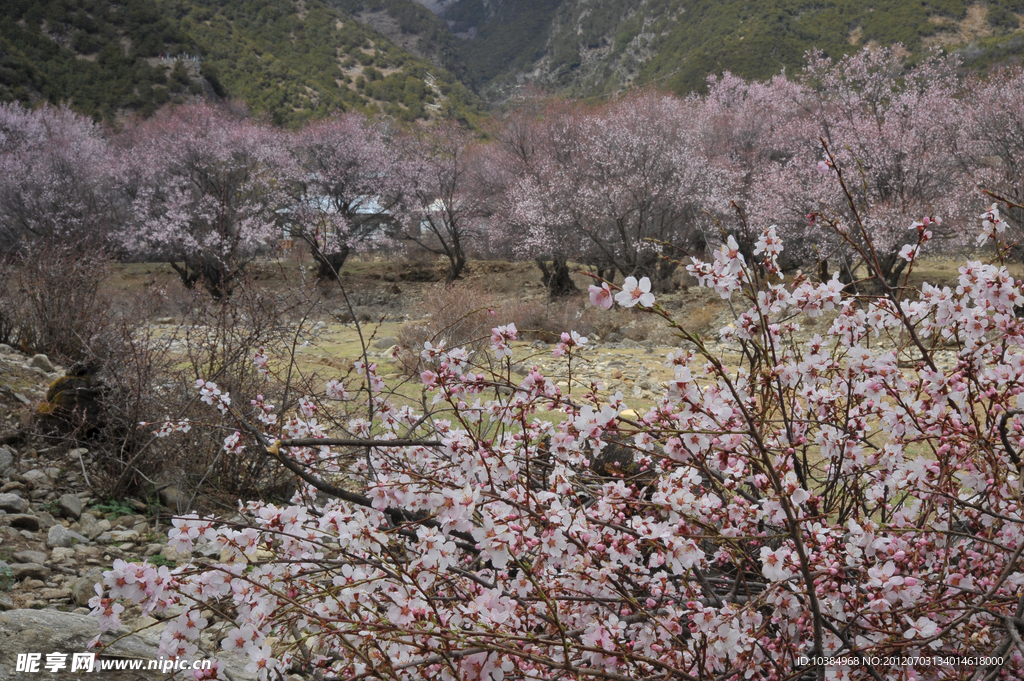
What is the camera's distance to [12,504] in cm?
304

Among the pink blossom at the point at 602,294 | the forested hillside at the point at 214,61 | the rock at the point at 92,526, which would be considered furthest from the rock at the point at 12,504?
the forested hillside at the point at 214,61

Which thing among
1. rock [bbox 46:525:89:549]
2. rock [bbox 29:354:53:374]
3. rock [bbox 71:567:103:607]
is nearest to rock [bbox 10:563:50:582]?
rock [bbox 71:567:103:607]

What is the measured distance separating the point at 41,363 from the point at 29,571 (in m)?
3.90

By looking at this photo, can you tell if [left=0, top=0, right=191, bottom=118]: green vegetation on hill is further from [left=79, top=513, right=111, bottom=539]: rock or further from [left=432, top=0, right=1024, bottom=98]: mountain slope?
[left=432, top=0, right=1024, bottom=98]: mountain slope

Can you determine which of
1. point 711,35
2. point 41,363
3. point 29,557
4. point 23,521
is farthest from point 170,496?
point 711,35

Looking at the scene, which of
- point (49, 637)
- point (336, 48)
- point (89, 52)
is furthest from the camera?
point (336, 48)

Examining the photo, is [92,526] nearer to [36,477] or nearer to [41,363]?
[36,477]

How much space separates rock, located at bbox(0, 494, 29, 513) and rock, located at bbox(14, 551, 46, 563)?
0.56m

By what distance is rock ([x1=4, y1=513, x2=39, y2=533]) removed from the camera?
2900 millimetres

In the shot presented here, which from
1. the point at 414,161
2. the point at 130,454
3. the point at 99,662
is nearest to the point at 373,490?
the point at 99,662

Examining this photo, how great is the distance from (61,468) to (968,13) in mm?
53414

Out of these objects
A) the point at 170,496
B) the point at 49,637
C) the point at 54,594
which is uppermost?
the point at 49,637

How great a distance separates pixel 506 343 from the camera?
160 centimetres

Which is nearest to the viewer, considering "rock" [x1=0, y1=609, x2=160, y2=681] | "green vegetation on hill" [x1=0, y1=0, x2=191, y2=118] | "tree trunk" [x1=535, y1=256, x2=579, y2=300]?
"rock" [x1=0, y1=609, x2=160, y2=681]
